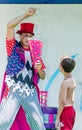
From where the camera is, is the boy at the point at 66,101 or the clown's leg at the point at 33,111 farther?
the clown's leg at the point at 33,111

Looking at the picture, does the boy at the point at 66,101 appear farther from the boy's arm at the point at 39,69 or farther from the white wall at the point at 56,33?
the white wall at the point at 56,33

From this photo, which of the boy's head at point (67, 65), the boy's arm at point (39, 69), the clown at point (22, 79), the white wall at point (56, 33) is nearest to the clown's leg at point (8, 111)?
the clown at point (22, 79)

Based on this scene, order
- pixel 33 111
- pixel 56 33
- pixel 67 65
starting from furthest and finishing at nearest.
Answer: pixel 56 33
pixel 33 111
pixel 67 65

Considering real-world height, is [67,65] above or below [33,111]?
above

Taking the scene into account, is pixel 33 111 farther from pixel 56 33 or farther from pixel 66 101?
pixel 56 33

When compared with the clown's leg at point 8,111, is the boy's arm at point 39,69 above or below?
above

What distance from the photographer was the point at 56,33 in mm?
6188

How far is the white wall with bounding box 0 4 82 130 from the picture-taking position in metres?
6.13

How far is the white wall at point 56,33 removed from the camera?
613cm

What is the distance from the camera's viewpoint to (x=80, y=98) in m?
6.14

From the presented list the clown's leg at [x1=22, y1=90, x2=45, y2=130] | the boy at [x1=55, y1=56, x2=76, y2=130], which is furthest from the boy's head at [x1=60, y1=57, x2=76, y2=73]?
the clown's leg at [x1=22, y1=90, x2=45, y2=130]

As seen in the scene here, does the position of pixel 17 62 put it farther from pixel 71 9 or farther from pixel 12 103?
pixel 71 9

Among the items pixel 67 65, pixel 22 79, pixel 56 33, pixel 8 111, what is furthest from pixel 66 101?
pixel 56 33

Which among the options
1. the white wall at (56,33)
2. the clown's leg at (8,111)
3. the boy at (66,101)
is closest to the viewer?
the boy at (66,101)
